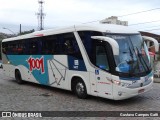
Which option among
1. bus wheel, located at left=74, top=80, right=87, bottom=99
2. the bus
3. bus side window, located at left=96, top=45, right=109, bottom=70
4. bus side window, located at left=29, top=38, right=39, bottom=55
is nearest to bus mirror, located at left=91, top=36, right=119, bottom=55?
the bus

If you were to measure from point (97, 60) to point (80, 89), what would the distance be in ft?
5.41

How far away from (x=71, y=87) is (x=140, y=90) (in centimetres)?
315

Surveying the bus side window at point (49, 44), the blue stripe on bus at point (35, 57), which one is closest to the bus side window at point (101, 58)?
the bus side window at point (49, 44)

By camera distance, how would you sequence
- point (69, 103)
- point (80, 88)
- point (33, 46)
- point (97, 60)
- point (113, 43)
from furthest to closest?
point (33, 46), point (80, 88), point (69, 103), point (97, 60), point (113, 43)

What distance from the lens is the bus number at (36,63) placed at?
1458 cm

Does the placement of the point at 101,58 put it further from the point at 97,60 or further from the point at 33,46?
the point at 33,46

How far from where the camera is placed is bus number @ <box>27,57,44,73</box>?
1458cm

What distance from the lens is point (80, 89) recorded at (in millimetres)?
11766

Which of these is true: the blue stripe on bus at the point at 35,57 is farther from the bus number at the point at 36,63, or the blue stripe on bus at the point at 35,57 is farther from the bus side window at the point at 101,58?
the bus side window at the point at 101,58

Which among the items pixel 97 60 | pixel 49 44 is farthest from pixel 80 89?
pixel 49 44

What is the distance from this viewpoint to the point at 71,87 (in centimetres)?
1235

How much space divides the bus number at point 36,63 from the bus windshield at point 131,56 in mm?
5119

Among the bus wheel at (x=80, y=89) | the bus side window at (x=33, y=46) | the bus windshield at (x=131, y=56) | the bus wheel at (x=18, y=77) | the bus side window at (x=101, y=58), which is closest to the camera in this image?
the bus windshield at (x=131, y=56)

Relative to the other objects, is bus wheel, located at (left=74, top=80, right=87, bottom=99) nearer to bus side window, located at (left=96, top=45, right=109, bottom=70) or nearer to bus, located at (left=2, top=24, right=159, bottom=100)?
bus, located at (left=2, top=24, right=159, bottom=100)
